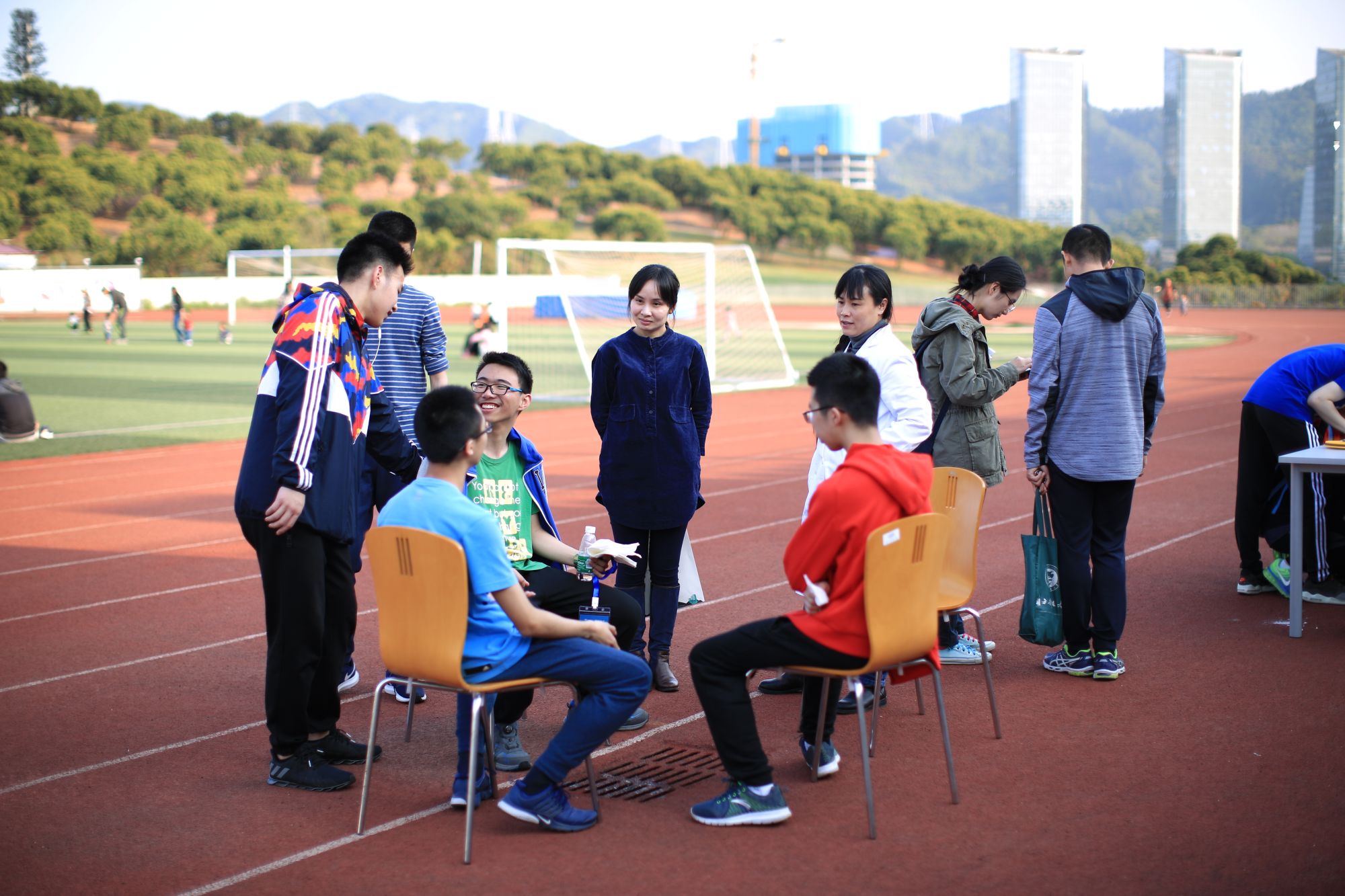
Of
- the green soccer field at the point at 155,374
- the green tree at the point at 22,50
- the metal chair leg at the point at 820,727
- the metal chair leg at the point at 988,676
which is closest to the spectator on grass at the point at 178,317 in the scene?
the green soccer field at the point at 155,374

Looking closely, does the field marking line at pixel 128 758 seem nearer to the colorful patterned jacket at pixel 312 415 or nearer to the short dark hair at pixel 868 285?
the colorful patterned jacket at pixel 312 415

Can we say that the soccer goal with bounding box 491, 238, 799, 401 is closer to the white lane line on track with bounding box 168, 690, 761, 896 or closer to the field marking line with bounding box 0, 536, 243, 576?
the field marking line with bounding box 0, 536, 243, 576

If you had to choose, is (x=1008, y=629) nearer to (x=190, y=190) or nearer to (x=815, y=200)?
(x=190, y=190)

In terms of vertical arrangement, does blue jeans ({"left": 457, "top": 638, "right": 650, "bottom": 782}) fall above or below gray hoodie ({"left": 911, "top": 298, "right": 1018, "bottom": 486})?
below

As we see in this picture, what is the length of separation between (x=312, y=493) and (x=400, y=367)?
151 centimetres

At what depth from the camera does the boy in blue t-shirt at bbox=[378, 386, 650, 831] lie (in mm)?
3723

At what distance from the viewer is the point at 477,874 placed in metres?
3.50

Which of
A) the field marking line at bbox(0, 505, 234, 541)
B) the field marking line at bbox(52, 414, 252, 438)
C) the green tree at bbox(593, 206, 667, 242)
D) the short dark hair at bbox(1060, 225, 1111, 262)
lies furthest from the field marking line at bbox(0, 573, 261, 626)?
the green tree at bbox(593, 206, 667, 242)

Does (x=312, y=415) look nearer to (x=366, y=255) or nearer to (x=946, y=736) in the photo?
(x=366, y=255)

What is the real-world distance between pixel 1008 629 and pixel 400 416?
3.38 m

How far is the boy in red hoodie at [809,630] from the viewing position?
12.4 ft

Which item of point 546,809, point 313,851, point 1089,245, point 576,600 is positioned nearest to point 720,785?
point 546,809

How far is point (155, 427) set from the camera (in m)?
16.5

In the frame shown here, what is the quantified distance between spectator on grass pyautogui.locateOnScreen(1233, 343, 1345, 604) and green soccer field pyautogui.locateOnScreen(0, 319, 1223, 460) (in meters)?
12.8
